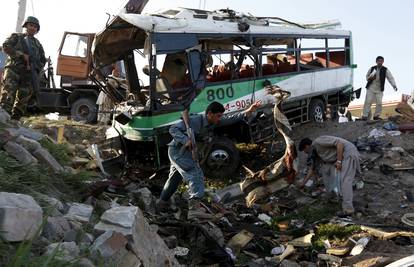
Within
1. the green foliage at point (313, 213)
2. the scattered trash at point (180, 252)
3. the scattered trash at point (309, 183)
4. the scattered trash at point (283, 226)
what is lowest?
the green foliage at point (313, 213)

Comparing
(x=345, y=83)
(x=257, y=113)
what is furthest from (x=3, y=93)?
(x=345, y=83)

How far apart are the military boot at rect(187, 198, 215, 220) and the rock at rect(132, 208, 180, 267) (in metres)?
1.72

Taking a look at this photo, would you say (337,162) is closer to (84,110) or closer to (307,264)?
(307,264)

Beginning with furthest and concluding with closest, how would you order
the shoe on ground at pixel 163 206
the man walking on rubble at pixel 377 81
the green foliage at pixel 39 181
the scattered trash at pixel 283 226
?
the man walking on rubble at pixel 377 81 → the scattered trash at pixel 283 226 → the shoe on ground at pixel 163 206 → the green foliage at pixel 39 181

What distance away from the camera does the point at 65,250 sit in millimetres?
3408

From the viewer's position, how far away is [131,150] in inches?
370

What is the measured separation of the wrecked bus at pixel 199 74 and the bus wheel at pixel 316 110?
0.44 m

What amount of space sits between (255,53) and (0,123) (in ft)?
19.3

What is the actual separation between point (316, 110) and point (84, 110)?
5.89 meters

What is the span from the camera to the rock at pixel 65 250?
10.6 feet

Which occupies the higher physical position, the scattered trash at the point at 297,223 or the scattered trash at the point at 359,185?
the scattered trash at the point at 297,223

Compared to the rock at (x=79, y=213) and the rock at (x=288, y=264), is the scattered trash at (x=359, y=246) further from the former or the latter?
the rock at (x=79, y=213)

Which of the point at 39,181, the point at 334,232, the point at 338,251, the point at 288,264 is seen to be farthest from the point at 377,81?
the point at 39,181

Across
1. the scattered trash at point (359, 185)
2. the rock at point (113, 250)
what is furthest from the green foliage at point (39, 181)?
the scattered trash at point (359, 185)
